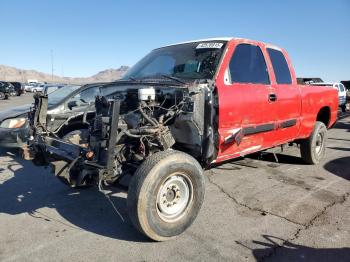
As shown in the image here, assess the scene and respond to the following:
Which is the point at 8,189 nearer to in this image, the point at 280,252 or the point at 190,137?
the point at 190,137

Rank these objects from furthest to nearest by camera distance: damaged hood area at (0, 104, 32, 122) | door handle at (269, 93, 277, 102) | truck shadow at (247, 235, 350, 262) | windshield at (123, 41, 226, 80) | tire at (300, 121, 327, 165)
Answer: damaged hood area at (0, 104, 32, 122) → tire at (300, 121, 327, 165) → door handle at (269, 93, 277, 102) → windshield at (123, 41, 226, 80) → truck shadow at (247, 235, 350, 262)

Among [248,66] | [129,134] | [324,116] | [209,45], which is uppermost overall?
[209,45]

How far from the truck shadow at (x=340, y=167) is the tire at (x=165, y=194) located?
3452 millimetres

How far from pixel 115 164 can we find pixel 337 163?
16.6ft

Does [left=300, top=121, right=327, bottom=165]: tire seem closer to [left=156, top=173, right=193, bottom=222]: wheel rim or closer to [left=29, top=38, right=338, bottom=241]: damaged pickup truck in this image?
[left=29, top=38, right=338, bottom=241]: damaged pickup truck

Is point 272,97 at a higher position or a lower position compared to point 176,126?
higher

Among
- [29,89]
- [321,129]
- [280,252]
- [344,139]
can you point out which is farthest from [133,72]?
[29,89]

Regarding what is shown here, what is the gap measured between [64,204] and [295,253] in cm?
292

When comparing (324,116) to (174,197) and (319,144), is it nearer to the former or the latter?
(319,144)

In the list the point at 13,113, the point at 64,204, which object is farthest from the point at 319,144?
the point at 13,113

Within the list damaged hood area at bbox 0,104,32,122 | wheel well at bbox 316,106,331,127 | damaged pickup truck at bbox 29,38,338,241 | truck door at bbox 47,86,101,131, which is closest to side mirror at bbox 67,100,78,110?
truck door at bbox 47,86,101,131

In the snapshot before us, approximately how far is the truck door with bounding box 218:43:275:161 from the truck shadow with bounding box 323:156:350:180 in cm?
176

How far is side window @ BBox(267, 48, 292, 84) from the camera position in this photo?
5551 millimetres

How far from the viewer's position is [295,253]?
3.41 metres
